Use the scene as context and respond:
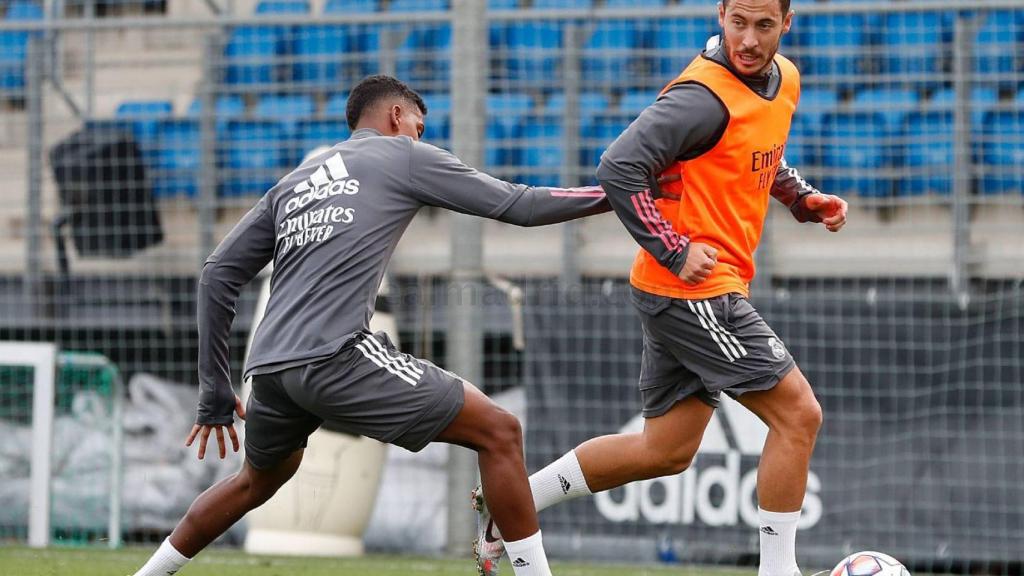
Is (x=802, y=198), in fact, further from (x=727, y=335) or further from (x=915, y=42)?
(x=915, y=42)

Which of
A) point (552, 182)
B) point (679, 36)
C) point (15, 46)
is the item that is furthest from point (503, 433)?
point (15, 46)

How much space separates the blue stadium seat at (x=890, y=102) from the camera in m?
8.34

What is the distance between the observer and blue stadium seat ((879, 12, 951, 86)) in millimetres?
8320

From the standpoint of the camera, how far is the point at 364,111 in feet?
15.5

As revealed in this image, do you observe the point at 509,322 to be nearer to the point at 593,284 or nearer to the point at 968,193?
the point at 593,284

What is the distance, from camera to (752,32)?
463cm

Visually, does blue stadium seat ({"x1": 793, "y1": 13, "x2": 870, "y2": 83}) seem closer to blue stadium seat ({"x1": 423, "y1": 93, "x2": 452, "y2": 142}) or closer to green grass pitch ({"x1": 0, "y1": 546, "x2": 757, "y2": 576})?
blue stadium seat ({"x1": 423, "y1": 93, "x2": 452, "y2": 142})

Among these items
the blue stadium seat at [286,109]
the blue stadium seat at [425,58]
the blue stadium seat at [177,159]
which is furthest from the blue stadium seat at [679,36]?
the blue stadium seat at [177,159]

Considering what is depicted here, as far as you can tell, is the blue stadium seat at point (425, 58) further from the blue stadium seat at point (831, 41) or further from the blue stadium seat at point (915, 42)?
the blue stadium seat at point (915, 42)

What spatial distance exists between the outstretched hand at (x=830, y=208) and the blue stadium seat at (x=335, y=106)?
4.86 metres

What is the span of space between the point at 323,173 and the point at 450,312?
3624mm

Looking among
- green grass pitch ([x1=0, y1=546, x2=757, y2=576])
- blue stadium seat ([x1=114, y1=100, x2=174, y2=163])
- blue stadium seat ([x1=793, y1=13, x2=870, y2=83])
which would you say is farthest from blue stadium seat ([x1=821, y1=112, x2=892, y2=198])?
blue stadium seat ([x1=114, y1=100, x2=174, y2=163])

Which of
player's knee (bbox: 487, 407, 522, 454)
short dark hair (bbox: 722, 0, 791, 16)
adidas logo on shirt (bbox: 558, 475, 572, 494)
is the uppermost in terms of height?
short dark hair (bbox: 722, 0, 791, 16)

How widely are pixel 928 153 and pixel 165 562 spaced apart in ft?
17.0
